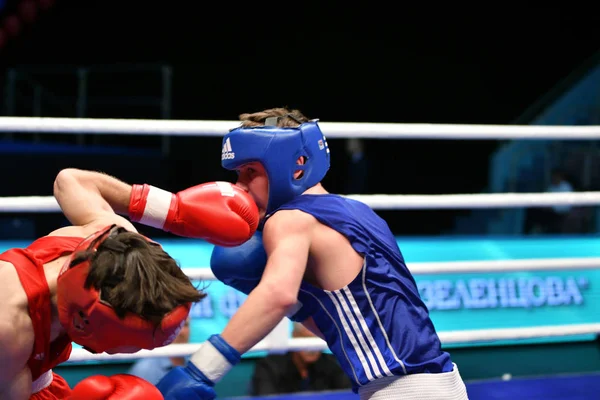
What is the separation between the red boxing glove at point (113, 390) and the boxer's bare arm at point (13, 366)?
0.38 feet

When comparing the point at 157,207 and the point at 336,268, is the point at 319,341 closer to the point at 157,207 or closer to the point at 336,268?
the point at 336,268

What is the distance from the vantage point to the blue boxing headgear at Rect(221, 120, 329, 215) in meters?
1.72

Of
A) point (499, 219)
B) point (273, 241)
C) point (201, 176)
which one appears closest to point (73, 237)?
point (273, 241)

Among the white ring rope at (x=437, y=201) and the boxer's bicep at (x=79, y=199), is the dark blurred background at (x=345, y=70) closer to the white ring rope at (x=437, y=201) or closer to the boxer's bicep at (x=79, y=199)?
the white ring rope at (x=437, y=201)

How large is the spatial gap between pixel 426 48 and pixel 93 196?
29.2 ft

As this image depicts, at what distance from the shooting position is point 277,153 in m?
1.72

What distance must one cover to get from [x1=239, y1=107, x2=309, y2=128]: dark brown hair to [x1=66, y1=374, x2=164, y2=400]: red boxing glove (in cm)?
71

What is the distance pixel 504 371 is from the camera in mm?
4750

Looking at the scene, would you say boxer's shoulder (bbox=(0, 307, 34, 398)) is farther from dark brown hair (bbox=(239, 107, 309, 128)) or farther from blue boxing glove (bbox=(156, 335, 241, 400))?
dark brown hair (bbox=(239, 107, 309, 128))

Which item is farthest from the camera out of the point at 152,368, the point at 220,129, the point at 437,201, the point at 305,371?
the point at 305,371

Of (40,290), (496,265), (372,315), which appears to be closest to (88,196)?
(40,290)

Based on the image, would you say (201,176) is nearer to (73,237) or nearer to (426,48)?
(426,48)

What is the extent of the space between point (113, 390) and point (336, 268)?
58 cm

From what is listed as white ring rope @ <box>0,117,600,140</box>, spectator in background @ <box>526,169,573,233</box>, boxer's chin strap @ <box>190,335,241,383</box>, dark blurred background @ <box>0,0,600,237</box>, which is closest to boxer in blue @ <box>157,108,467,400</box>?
boxer's chin strap @ <box>190,335,241,383</box>
